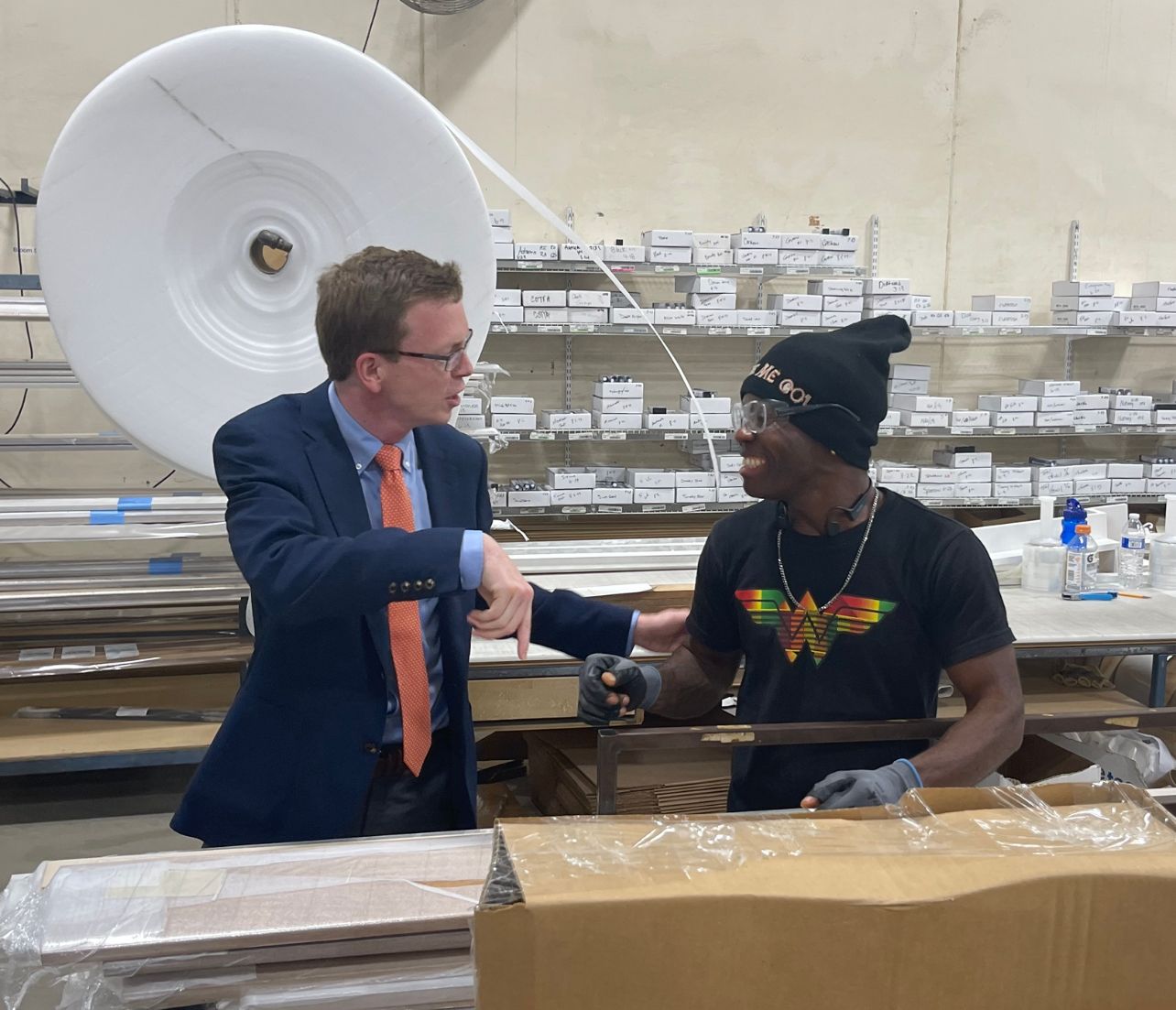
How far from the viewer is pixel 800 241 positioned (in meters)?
4.61

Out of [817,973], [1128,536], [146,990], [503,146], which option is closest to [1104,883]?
[817,973]

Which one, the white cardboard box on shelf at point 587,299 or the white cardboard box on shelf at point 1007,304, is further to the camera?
the white cardboard box on shelf at point 1007,304

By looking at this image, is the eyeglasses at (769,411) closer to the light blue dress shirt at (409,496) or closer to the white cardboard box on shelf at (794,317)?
the light blue dress shirt at (409,496)

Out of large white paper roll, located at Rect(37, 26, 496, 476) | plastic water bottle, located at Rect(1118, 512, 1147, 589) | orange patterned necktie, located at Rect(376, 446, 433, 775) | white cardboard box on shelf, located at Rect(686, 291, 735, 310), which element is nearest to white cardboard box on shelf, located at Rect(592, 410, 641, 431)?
white cardboard box on shelf, located at Rect(686, 291, 735, 310)

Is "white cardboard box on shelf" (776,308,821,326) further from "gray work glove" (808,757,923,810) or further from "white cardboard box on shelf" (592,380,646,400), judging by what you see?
"gray work glove" (808,757,923,810)

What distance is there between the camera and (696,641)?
1.78 metres

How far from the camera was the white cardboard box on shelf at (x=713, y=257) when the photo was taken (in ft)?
15.0

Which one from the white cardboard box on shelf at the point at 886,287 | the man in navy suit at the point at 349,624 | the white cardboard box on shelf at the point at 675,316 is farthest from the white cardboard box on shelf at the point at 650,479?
the man in navy suit at the point at 349,624

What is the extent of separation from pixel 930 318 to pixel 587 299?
1609mm

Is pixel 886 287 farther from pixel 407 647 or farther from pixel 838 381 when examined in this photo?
pixel 407 647

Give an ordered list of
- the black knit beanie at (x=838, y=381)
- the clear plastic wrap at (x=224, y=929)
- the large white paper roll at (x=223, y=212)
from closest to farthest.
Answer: the clear plastic wrap at (x=224, y=929) → the black knit beanie at (x=838, y=381) → the large white paper roll at (x=223, y=212)

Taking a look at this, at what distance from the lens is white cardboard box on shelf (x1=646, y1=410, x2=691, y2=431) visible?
4594 mm

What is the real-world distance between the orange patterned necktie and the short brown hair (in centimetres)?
16

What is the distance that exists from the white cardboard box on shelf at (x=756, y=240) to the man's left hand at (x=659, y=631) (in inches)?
121
